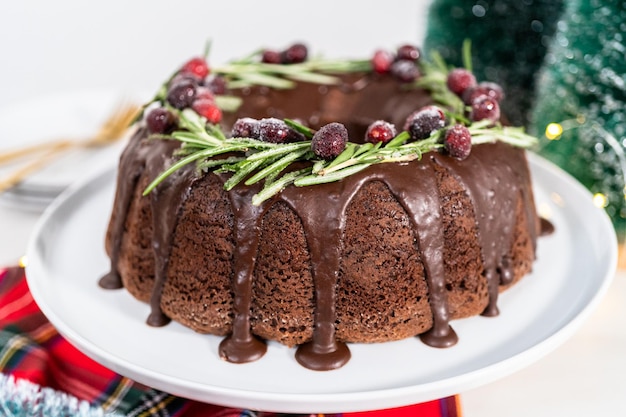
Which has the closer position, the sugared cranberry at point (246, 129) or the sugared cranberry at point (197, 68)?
the sugared cranberry at point (246, 129)

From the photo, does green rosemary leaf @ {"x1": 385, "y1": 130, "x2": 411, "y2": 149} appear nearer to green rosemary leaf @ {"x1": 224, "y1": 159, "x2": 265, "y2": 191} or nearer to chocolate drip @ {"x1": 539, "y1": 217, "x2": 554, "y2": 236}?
green rosemary leaf @ {"x1": 224, "y1": 159, "x2": 265, "y2": 191}

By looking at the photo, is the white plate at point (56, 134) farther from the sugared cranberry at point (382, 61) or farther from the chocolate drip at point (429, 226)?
the chocolate drip at point (429, 226)

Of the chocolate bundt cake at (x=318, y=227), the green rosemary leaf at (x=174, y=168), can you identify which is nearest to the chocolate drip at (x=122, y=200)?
the chocolate bundt cake at (x=318, y=227)

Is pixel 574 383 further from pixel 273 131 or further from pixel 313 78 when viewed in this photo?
pixel 313 78

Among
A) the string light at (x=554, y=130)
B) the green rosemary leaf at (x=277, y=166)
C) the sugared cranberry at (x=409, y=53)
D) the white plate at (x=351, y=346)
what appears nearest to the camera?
the white plate at (x=351, y=346)

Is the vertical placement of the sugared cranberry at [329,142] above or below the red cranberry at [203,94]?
above

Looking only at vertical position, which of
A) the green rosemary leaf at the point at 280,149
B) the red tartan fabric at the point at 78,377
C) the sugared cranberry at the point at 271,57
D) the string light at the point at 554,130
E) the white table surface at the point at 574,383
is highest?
the green rosemary leaf at the point at 280,149

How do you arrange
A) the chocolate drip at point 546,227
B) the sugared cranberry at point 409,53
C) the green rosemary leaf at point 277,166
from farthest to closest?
the sugared cranberry at point 409,53
the chocolate drip at point 546,227
the green rosemary leaf at point 277,166

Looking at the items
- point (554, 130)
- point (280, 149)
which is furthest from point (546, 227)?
point (280, 149)
